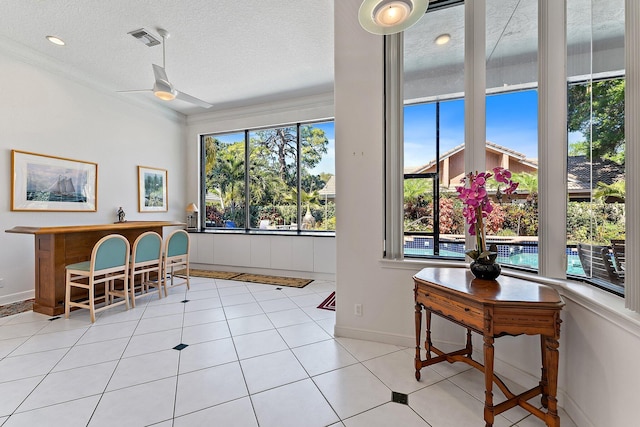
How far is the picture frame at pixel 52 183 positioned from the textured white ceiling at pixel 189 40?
4.59 feet

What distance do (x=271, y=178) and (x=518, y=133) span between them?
14.8 feet

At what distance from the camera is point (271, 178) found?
19.3 ft

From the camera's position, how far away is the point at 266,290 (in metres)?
4.43

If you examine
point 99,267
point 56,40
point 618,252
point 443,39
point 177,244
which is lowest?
point 99,267

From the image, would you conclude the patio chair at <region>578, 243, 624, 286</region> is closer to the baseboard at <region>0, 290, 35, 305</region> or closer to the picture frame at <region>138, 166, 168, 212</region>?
the baseboard at <region>0, 290, 35, 305</region>

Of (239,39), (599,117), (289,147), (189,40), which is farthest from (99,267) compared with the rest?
(599,117)

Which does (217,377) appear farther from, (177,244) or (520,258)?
(177,244)

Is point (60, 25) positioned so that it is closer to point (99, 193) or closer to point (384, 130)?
point (99, 193)

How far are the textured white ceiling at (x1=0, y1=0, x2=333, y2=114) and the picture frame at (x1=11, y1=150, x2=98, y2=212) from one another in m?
1.40

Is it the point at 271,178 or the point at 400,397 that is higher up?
the point at 271,178

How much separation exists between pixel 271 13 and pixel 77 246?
371 cm

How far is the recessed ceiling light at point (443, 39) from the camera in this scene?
2656 millimetres

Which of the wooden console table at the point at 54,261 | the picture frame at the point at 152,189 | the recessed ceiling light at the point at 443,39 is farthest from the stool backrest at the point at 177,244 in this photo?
the recessed ceiling light at the point at 443,39

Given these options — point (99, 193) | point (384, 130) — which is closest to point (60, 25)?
point (99, 193)
